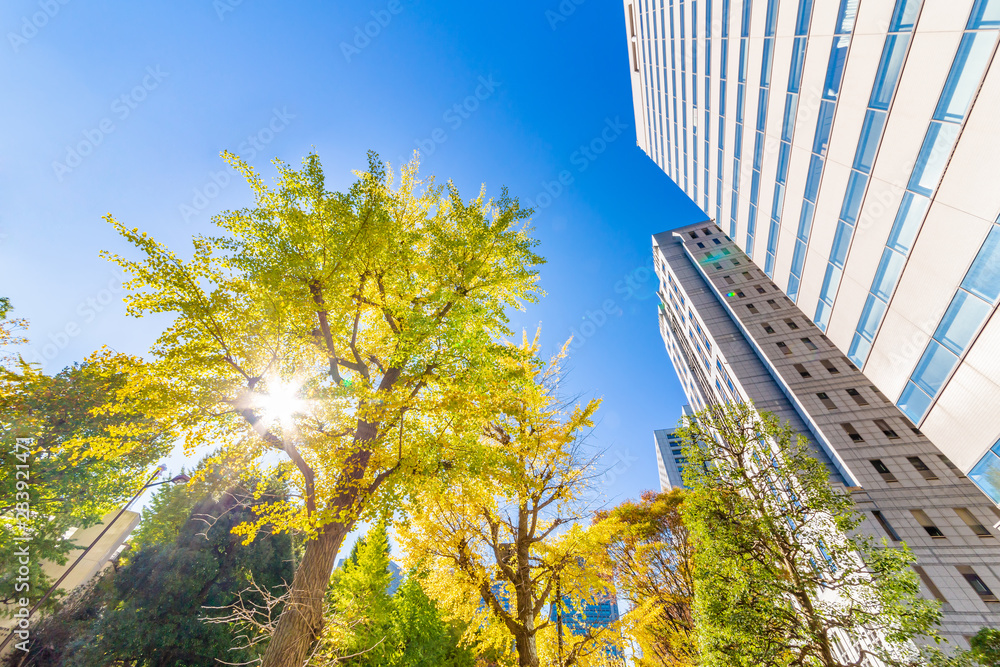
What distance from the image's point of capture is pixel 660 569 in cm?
1406

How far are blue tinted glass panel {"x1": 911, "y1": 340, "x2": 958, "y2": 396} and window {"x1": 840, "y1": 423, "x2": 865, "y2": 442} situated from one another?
17.0 m

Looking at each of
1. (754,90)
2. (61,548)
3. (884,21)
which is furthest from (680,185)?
(61,548)

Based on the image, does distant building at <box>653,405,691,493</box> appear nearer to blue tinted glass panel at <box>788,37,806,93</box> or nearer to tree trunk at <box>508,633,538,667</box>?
blue tinted glass panel at <box>788,37,806,93</box>

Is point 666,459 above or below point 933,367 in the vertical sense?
above

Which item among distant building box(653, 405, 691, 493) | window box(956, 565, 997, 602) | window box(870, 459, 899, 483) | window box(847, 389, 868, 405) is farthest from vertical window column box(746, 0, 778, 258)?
distant building box(653, 405, 691, 493)

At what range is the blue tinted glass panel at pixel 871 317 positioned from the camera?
11117 millimetres

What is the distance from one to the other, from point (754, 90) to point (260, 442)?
23.0 meters

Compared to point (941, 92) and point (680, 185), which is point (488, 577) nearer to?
point (941, 92)

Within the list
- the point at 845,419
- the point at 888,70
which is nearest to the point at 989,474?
the point at 888,70

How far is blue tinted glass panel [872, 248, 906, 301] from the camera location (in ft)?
33.2

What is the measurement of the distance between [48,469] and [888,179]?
104 ft

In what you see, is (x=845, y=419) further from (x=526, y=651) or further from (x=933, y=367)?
(x=526, y=651)

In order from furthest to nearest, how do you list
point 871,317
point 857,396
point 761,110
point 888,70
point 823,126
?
point 857,396 → point 761,110 → point 823,126 → point 871,317 → point 888,70

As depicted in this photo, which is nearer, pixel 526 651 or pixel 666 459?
pixel 526 651
